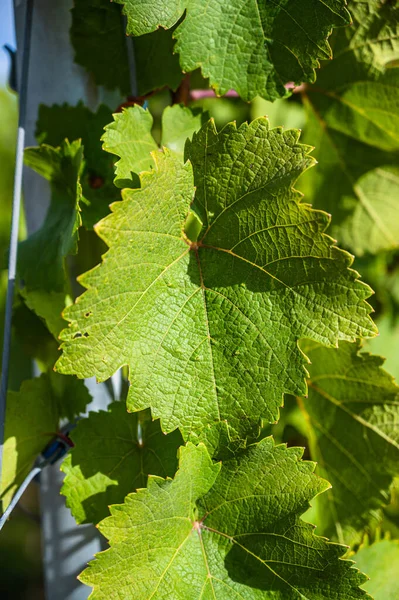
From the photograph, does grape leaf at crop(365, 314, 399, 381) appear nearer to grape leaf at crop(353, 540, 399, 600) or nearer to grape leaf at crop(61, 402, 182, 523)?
grape leaf at crop(353, 540, 399, 600)

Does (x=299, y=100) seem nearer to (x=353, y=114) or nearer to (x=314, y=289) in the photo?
(x=353, y=114)

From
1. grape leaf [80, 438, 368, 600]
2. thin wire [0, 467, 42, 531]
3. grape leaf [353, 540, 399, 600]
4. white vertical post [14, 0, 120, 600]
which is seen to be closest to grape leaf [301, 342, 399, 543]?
grape leaf [353, 540, 399, 600]

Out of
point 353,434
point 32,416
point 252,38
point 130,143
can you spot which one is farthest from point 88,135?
point 353,434

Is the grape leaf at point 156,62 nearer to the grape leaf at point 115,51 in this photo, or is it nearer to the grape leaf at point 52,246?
the grape leaf at point 115,51

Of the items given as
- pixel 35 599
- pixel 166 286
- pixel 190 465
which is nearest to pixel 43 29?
pixel 166 286

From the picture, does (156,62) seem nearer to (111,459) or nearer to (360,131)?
(360,131)
